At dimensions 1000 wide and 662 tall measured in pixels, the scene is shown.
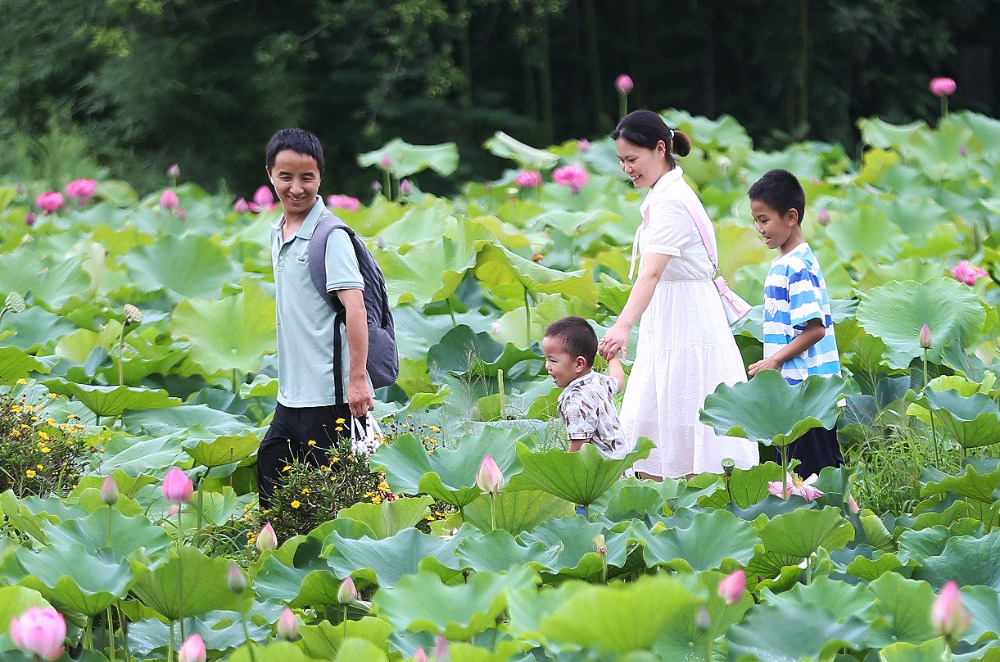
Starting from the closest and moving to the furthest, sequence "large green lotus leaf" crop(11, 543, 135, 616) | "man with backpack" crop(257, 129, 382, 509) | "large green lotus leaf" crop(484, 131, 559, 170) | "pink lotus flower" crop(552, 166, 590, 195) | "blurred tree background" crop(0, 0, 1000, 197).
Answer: "large green lotus leaf" crop(11, 543, 135, 616) → "man with backpack" crop(257, 129, 382, 509) → "pink lotus flower" crop(552, 166, 590, 195) → "large green lotus leaf" crop(484, 131, 559, 170) → "blurred tree background" crop(0, 0, 1000, 197)

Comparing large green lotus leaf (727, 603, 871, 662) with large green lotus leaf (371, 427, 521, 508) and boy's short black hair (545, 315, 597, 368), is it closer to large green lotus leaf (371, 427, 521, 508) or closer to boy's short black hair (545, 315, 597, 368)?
large green lotus leaf (371, 427, 521, 508)

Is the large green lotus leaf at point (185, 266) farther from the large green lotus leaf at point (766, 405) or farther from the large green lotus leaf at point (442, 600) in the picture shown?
the large green lotus leaf at point (442, 600)

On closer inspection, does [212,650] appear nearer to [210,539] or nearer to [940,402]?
[210,539]

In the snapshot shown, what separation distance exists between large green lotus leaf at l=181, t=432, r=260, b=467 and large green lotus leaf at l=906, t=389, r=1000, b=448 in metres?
1.35

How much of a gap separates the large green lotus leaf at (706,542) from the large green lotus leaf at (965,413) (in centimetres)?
57

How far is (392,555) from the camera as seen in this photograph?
6.50ft

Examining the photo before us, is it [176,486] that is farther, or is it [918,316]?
[918,316]

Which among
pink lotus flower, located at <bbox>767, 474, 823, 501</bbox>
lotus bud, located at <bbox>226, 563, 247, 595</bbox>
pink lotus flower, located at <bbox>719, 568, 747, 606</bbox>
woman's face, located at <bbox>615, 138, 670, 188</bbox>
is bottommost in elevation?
pink lotus flower, located at <bbox>767, 474, 823, 501</bbox>

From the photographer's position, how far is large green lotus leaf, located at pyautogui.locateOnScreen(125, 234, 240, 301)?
13.0 ft

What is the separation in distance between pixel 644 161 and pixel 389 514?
3.15 feet

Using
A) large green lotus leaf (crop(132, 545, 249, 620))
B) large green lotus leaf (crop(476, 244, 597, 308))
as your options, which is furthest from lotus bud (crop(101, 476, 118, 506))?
large green lotus leaf (crop(476, 244, 597, 308))

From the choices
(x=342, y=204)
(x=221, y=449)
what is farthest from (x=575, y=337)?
(x=342, y=204)

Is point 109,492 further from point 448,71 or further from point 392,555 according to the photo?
point 448,71

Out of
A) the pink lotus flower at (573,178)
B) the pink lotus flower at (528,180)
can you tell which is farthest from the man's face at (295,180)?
the pink lotus flower at (528,180)
